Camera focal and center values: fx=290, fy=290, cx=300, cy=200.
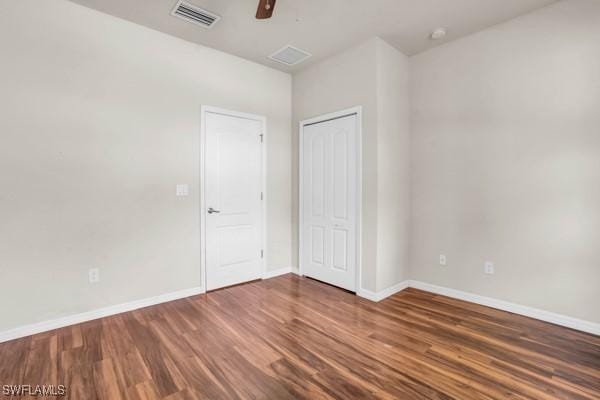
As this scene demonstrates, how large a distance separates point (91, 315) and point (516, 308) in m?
4.10

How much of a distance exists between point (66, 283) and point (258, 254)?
2.03 m

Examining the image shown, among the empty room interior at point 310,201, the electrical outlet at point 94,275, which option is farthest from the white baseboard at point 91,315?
the electrical outlet at point 94,275

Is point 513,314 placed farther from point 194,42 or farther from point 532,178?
point 194,42

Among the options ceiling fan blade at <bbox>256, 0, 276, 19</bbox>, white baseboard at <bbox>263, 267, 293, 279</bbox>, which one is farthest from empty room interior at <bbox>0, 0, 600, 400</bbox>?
→ white baseboard at <bbox>263, 267, 293, 279</bbox>

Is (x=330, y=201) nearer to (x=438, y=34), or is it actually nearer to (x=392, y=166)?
(x=392, y=166)

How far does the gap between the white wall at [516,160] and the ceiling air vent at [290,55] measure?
139 centimetres

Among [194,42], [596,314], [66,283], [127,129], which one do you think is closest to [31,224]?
[66,283]

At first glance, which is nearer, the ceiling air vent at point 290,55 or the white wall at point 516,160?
the white wall at point 516,160

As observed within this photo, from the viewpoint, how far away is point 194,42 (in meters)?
Result: 3.32

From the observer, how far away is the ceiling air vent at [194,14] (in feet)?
8.70

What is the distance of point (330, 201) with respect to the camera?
3734 mm

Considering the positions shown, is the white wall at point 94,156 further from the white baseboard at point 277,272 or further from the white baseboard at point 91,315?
the white baseboard at point 277,272

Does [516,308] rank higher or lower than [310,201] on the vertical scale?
lower

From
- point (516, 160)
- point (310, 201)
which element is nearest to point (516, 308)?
point (516, 160)
